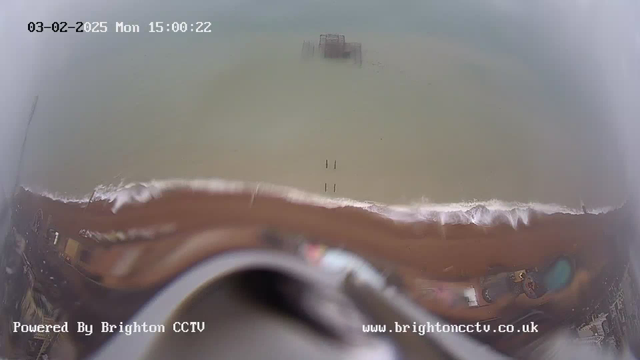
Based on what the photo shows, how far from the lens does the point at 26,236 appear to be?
882 mm

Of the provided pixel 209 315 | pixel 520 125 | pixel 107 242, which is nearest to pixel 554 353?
pixel 520 125

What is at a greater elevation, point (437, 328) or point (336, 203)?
point (336, 203)

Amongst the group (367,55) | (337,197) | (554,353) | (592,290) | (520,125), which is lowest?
(554,353)

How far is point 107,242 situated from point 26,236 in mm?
181

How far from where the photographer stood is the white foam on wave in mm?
829

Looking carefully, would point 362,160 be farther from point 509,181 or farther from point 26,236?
point 26,236

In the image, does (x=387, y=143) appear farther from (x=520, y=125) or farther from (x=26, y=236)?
(x=26, y=236)

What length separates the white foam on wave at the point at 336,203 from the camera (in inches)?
32.6

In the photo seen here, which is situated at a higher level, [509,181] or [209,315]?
[509,181]

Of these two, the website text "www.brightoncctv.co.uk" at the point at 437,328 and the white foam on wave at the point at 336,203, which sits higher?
the white foam on wave at the point at 336,203

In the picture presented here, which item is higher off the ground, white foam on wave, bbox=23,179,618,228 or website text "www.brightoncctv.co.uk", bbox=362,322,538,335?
white foam on wave, bbox=23,179,618,228

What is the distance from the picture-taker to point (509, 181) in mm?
859

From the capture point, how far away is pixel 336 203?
83 cm

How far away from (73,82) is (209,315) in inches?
20.9
